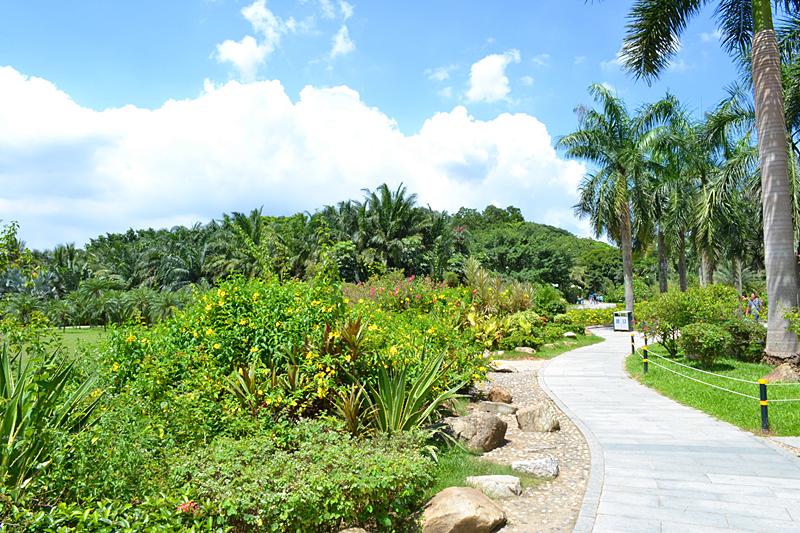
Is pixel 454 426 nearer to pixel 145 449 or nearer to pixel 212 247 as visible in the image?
pixel 145 449

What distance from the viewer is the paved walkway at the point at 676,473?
3730 millimetres

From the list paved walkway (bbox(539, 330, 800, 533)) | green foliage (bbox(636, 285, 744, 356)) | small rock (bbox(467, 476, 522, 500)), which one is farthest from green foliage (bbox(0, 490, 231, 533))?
green foliage (bbox(636, 285, 744, 356))

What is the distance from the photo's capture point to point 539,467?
481cm

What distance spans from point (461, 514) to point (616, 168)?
2107 centimetres

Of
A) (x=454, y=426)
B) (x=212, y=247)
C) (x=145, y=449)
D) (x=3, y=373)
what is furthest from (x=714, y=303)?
(x=212, y=247)

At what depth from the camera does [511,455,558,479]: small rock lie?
4.77 meters

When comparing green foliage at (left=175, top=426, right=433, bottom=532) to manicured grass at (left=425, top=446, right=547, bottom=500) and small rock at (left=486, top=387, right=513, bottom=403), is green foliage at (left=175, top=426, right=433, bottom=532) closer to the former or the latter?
manicured grass at (left=425, top=446, right=547, bottom=500)

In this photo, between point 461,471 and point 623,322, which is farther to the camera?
point 623,322

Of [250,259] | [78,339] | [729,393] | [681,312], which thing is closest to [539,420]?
[729,393]

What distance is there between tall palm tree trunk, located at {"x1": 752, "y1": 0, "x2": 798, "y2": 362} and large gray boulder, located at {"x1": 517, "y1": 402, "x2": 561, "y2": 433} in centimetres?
564

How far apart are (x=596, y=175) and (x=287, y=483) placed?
21810 mm

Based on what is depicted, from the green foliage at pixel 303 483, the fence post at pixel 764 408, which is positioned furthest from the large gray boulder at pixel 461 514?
the fence post at pixel 764 408

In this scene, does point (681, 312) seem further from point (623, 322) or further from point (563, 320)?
point (623, 322)

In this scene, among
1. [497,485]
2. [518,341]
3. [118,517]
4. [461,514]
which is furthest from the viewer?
[518,341]
